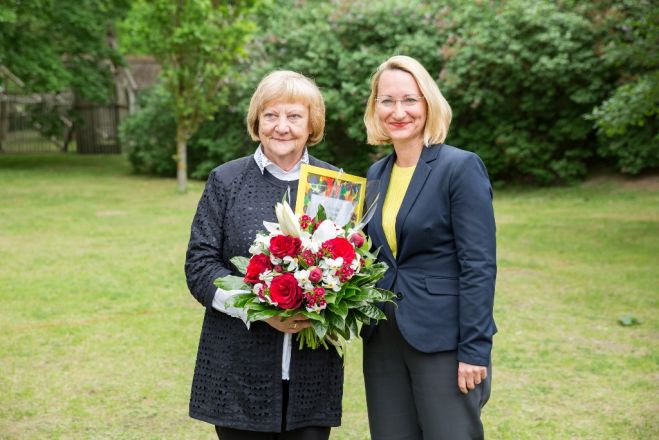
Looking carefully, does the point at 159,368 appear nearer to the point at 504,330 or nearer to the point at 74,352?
the point at 74,352

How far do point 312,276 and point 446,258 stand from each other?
1.82 ft

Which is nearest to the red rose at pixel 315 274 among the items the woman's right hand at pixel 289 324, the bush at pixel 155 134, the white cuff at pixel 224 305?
the woman's right hand at pixel 289 324

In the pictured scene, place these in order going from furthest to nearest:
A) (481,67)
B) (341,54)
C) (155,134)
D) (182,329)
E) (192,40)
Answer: (155,134) → (341,54) → (192,40) → (481,67) → (182,329)

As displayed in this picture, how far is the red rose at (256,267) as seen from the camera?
2943 mm

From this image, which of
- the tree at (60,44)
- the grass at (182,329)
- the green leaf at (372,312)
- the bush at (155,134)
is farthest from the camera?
the bush at (155,134)

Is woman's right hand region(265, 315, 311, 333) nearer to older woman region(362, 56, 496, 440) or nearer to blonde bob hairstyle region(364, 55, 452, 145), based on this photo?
older woman region(362, 56, 496, 440)

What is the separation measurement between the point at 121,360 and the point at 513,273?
16.6 feet

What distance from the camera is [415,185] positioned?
125 inches

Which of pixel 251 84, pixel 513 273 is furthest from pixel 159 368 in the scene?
pixel 251 84

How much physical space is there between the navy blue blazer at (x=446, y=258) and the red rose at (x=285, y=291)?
449 millimetres

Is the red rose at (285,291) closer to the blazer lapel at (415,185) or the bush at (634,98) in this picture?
the blazer lapel at (415,185)

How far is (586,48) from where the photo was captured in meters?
17.2

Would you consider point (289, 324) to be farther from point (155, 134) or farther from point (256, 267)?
point (155, 134)

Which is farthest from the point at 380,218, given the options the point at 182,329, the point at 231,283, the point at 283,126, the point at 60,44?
the point at 60,44
